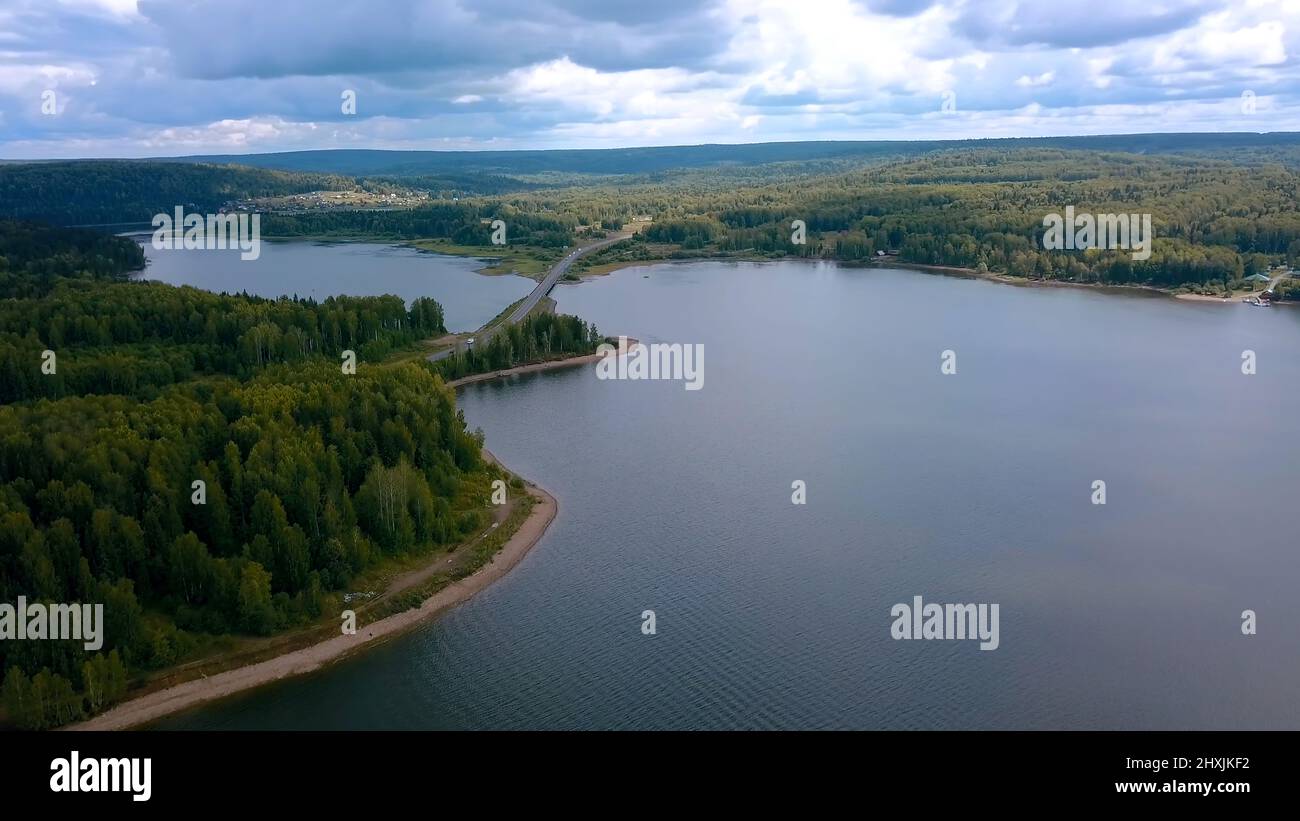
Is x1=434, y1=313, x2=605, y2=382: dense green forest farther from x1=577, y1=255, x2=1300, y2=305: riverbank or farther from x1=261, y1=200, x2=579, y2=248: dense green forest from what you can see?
x1=261, y1=200, x2=579, y2=248: dense green forest

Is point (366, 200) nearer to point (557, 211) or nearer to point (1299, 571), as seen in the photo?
point (557, 211)

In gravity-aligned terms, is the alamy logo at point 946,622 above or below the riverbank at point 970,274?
below

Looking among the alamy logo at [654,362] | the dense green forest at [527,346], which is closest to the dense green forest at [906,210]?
the alamy logo at [654,362]

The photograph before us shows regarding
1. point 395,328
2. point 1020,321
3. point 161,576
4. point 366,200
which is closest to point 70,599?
point 161,576

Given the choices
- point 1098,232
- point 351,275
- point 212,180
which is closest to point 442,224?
point 351,275

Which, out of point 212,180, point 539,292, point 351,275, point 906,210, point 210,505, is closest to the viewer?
point 210,505

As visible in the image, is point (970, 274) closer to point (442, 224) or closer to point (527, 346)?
point (527, 346)

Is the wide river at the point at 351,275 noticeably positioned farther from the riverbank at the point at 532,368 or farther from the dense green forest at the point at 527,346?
the riverbank at the point at 532,368
